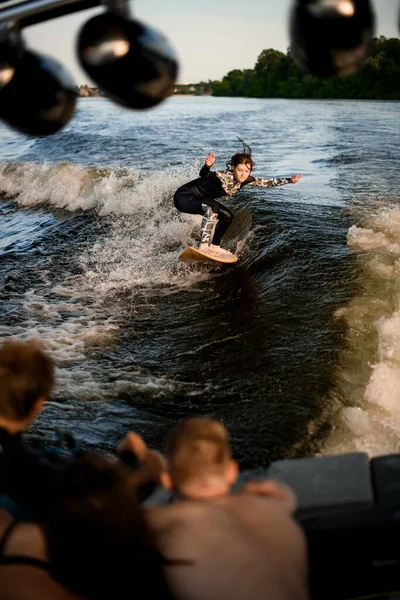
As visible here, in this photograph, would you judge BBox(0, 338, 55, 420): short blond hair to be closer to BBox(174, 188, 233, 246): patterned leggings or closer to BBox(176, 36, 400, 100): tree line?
BBox(174, 188, 233, 246): patterned leggings

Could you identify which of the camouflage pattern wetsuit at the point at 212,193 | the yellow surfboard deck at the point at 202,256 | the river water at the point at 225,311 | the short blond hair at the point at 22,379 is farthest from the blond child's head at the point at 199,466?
the yellow surfboard deck at the point at 202,256

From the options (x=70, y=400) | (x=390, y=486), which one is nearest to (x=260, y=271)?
(x=70, y=400)

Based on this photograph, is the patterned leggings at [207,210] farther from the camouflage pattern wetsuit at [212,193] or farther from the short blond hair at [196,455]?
the short blond hair at [196,455]

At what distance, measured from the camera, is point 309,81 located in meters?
89.6

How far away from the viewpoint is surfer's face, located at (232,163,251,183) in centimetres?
802

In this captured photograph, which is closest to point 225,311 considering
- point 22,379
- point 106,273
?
point 106,273

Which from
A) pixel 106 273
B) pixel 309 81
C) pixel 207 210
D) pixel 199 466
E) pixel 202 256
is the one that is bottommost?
pixel 106 273

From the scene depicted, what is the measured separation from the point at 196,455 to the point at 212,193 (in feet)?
23.0

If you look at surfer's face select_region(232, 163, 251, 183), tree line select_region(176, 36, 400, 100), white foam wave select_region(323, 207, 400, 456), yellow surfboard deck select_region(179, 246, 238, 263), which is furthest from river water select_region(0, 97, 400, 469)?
tree line select_region(176, 36, 400, 100)

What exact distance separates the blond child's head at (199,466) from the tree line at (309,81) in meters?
49.7

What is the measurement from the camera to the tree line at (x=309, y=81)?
7456 centimetres

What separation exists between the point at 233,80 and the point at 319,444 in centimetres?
12447

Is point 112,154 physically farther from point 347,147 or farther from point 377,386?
point 377,386

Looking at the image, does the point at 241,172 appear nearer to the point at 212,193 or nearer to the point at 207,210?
the point at 212,193
